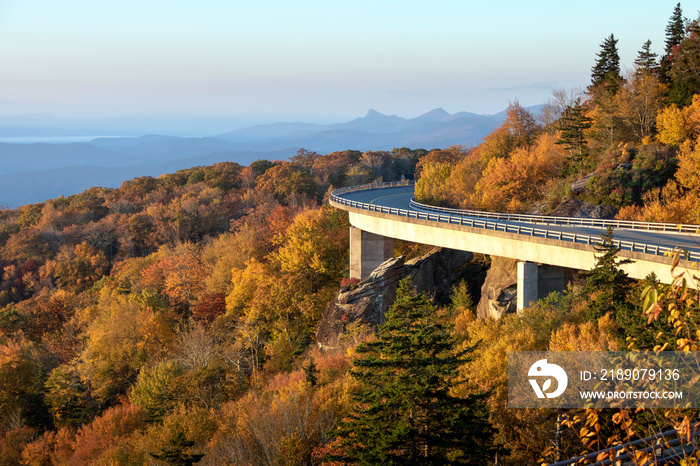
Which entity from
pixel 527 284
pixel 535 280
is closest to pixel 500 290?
pixel 527 284

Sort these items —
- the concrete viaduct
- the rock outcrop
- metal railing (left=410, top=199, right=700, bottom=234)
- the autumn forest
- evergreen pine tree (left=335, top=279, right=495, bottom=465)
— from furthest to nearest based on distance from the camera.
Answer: the rock outcrop, metal railing (left=410, top=199, right=700, bottom=234), the concrete viaduct, the autumn forest, evergreen pine tree (left=335, top=279, right=495, bottom=465)

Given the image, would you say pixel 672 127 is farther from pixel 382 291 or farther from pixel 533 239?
pixel 382 291

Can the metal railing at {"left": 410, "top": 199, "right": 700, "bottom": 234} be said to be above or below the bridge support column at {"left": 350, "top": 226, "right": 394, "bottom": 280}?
above

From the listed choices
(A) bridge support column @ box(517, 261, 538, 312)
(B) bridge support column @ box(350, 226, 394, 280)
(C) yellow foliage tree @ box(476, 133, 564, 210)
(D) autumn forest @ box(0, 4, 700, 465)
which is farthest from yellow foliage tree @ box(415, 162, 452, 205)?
(A) bridge support column @ box(517, 261, 538, 312)

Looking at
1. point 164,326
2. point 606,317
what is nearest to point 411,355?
point 606,317

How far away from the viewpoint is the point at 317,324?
47594mm

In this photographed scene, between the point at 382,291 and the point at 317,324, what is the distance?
8781 millimetres

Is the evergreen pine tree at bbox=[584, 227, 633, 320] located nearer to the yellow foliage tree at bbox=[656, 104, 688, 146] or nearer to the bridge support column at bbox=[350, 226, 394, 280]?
the yellow foliage tree at bbox=[656, 104, 688, 146]

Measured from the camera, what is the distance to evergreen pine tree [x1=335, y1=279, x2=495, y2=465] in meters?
15.2

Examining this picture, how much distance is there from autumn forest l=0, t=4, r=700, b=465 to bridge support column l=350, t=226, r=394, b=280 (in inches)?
131

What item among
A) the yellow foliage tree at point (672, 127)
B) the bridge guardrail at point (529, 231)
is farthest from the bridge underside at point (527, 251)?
the yellow foliage tree at point (672, 127)

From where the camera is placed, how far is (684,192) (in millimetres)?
39625

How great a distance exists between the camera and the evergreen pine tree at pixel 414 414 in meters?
15.2

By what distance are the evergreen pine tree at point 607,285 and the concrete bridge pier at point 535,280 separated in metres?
6.85
